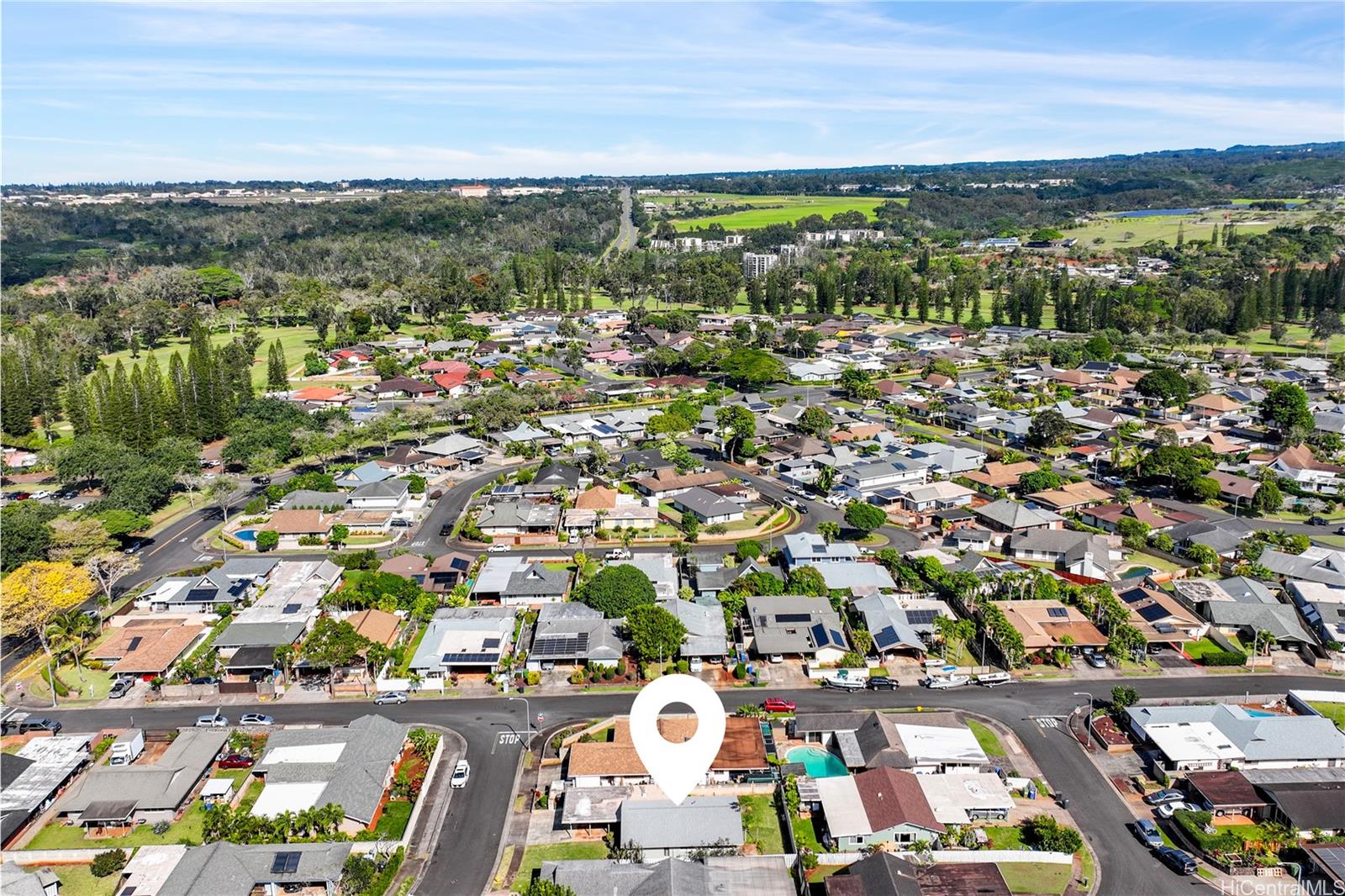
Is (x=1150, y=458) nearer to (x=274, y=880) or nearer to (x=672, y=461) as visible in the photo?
(x=672, y=461)

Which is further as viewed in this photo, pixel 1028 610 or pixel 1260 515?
pixel 1260 515

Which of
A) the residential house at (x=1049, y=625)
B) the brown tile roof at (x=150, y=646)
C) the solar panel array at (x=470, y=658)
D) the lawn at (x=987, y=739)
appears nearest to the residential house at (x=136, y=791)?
the brown tile roof at (x=150, y=646)

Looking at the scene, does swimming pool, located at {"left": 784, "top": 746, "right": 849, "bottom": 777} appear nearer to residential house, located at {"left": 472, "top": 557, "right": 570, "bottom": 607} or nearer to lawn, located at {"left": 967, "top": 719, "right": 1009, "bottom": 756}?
lawn, located at {"left": 967, "top": 719, "right": 1009, "bottom": 756}

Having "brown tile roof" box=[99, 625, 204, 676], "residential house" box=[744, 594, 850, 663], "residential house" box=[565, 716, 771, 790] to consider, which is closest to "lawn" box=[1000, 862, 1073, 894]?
"residential house" box=[565, 716, 771, 790]

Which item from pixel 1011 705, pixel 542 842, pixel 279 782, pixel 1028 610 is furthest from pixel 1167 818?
pixel 279 782

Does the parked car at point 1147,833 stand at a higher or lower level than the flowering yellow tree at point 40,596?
lower

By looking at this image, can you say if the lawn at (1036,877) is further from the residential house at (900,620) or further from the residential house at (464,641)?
the residential house at (464,641)

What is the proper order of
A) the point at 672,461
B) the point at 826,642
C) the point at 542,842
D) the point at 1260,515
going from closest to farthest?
the point at 542,842 < the point at 826,642 < the point at 1260,515 < the point at 672,461
